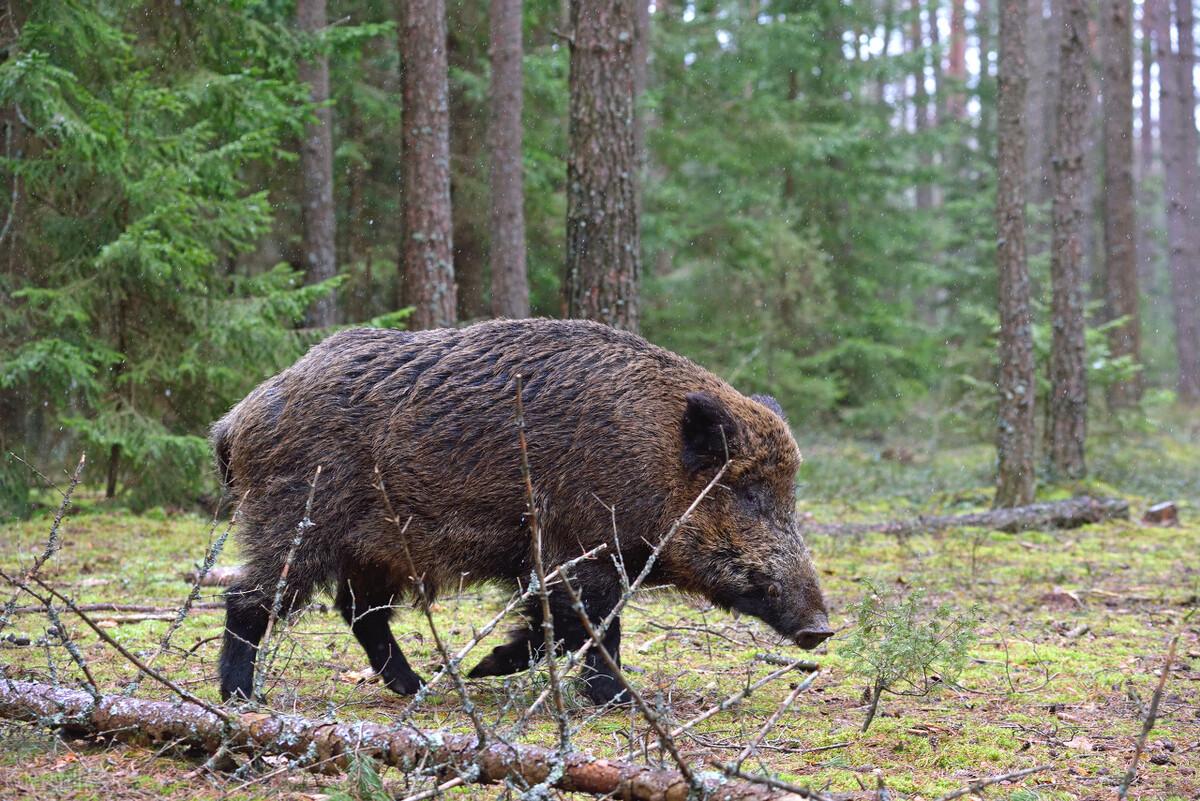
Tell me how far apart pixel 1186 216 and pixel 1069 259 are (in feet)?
53.6

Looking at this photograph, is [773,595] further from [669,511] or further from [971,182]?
[971,182]

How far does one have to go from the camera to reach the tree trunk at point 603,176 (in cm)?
878

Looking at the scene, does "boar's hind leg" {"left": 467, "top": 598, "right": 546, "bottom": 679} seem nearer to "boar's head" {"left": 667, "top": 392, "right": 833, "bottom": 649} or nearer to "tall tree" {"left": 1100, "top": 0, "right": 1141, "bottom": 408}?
"boar's head" {"left": 667, "top": 392, "right": 833, "bottom": 649}

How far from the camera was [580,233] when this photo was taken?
29.0ft

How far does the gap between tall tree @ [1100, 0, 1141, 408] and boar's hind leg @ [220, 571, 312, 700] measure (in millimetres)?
20713

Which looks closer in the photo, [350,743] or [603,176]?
[350,743]

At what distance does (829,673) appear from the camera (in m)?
6.08

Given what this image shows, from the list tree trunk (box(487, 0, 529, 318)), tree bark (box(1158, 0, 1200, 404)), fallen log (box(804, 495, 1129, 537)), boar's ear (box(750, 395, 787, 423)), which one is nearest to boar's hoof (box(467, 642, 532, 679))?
boar's ear (box(750, 395, 787, 423))

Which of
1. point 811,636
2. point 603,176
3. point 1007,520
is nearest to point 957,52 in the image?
point 1007,520

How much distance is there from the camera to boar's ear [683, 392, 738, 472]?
536 cm

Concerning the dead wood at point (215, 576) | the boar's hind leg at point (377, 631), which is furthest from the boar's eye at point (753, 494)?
the dead wood at point (215, 576)

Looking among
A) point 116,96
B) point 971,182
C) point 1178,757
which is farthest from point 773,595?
point 971,182

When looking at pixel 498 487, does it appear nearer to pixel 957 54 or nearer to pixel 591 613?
pixel 591 613

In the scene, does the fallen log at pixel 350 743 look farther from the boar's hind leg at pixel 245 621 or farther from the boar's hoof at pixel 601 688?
the boar's hoof at pixel 601 688
